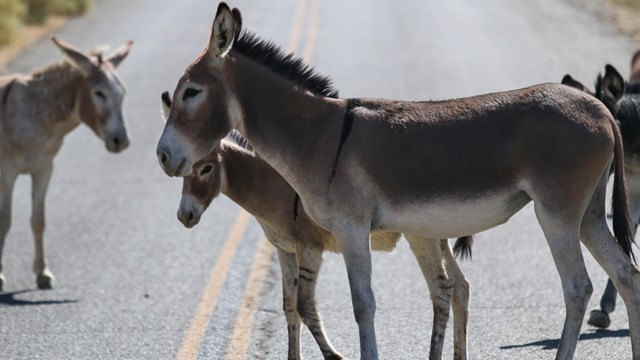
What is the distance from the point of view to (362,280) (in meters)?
7.62

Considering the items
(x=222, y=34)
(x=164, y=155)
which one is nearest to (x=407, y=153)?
(x=222, y=34)

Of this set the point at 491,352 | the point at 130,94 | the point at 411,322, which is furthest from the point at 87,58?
the point at 130,94

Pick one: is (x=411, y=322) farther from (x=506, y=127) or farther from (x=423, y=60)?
(x=423, y=60)

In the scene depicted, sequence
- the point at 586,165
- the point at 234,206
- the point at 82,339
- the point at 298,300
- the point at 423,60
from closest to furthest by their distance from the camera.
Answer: the point at 586,165, the point at 298,300, the point at 82,339, the point at 234,206, the point at 423,60

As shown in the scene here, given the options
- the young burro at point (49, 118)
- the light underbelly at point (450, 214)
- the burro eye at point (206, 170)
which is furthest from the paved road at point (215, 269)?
the light underbelly at point (450, 214)

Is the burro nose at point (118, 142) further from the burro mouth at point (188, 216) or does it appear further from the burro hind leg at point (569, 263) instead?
the burro hind leg at point (569, 263)

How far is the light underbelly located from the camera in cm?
762

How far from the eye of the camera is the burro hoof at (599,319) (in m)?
9.69

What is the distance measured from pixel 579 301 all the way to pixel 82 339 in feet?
12.8

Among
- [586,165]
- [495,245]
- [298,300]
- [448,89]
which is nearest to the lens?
[586,165]

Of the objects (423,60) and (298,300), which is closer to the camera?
(298,300)

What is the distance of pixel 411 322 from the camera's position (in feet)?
32.6

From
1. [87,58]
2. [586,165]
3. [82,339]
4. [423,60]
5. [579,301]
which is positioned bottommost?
[82,339]

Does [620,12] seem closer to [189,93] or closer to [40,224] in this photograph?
[40,224]
